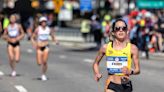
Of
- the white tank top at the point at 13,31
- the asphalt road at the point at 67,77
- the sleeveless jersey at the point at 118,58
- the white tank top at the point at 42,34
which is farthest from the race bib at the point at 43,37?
the sleeveless jersey at the point at 118,58

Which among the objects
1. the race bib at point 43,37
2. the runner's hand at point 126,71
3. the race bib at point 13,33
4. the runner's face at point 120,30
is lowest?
the runner's hand at point 126,71

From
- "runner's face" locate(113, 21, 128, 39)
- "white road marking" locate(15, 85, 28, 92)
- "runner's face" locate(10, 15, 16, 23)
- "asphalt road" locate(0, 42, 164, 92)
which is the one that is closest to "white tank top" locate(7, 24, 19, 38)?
"runner's face" locate(10, 15, 16, 23)

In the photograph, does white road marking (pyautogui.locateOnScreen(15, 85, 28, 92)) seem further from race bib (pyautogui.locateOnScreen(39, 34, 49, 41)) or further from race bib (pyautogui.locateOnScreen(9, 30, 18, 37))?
race bib (pyautogui.locateOnScreen(9, 30, 18, 37))

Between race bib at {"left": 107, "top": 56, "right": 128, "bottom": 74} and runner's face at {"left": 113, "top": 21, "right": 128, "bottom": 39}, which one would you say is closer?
runner's face at {"left": 113, "top": 21, "right": 128, "bottom": 39}

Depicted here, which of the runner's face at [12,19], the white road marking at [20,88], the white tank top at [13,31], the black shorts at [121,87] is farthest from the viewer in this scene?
the white tank top at [13,31]

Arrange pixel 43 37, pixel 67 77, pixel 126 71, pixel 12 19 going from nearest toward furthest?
pixel 126 71, pixel 43 37, pixel 12 19, pixel 67 77

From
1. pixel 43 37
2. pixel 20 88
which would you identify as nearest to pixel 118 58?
pixel 20 88

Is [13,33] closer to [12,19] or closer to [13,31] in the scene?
[13,31]

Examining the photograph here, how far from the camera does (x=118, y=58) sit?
9.23m

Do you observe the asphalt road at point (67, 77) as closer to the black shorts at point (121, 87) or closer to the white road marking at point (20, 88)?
the white road marking at point (20, 88)

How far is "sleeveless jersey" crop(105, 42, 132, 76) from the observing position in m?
9.20

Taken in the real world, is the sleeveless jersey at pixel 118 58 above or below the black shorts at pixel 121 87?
above

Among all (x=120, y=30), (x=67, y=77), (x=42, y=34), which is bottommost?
(x=67, y=77)

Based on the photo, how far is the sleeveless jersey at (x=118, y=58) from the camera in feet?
30.2
